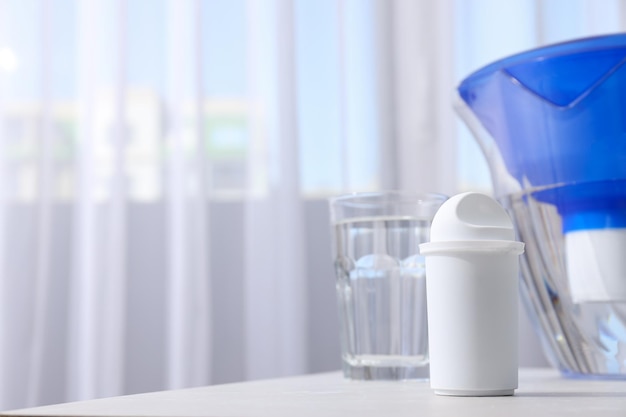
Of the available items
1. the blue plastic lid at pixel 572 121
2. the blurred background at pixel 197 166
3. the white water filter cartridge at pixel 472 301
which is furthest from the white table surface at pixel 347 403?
the blurred background at pixel 197 166

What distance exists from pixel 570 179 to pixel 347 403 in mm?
350

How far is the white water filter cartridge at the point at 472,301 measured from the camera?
0.49 m

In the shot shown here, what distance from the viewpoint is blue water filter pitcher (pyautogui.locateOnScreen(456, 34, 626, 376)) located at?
0.68 meters

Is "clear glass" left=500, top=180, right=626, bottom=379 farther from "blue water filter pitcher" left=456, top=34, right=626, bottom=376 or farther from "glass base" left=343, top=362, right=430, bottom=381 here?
"glass base" left=343, top=362, right=430, bottom=381

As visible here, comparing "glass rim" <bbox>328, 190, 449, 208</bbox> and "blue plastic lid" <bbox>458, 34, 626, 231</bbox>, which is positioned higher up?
"blue plastic lid" <bbox>458, 34, 626, 231</bbox>

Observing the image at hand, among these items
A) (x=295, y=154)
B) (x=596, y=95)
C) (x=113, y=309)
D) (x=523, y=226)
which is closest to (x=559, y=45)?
(x=596, y=95)

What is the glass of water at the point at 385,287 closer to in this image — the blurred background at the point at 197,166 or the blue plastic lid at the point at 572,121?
the blue plastic lid at the point at 572,121

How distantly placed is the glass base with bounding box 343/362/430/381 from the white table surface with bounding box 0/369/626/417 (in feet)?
0.17

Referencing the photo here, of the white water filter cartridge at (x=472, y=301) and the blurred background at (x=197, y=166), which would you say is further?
the blurred background at (x=197, y=166)

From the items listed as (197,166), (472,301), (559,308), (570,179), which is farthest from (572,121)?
(197,166)

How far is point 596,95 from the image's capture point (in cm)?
69

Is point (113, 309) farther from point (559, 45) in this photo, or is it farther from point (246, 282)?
point (559, 45)

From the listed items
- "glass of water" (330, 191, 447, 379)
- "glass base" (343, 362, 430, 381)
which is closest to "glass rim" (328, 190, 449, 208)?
"glass of water" (330, 191, 447, 379)

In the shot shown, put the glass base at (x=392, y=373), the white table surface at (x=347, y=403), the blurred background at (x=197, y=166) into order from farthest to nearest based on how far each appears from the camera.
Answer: the blurred background at (x=197, y=166)
the glass base at (x=392, y=373)
the white table surface at (x=347, y=403)
